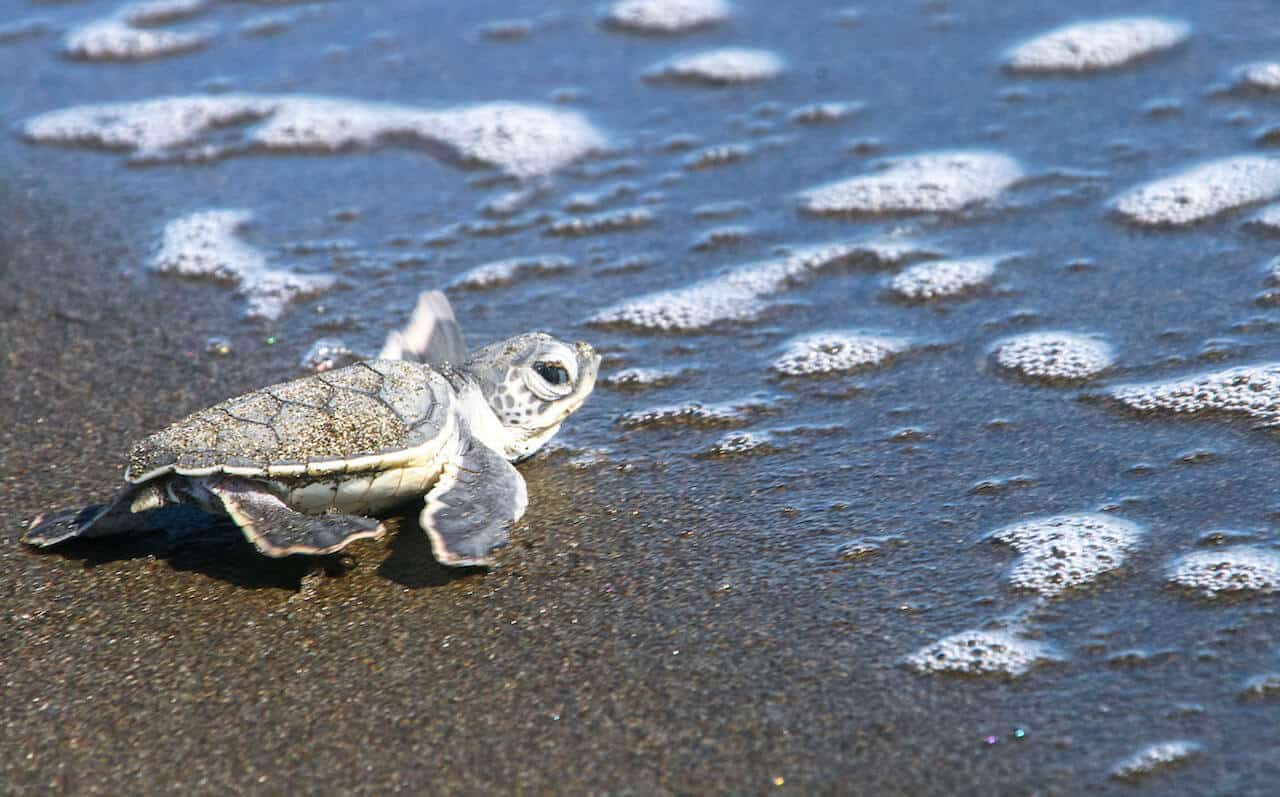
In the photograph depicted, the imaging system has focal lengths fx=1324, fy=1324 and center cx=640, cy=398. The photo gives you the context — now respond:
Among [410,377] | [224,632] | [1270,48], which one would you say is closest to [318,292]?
[410,377]

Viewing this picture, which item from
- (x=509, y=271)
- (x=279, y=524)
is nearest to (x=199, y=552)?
(x=279, y=524)

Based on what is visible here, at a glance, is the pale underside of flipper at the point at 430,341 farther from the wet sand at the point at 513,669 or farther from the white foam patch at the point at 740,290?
the white foam patch at the point at 740,290

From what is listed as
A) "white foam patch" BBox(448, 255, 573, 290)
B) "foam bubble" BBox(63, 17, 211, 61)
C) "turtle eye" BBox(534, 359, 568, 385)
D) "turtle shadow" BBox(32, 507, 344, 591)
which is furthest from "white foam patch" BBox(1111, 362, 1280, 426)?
"foam bubble" BBox(63, 17, 211, 61)

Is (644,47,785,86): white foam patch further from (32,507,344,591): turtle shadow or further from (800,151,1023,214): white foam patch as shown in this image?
(32,507,344,591): turtle shadow

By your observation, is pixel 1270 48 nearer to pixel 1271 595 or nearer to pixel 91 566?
pixel 1271 595

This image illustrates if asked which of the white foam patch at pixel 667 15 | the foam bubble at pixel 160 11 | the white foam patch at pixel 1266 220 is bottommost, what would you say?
the white foam patch at pixel 1266 220

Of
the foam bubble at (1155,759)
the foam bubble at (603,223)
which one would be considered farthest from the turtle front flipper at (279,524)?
the foam bubble at (603,223)

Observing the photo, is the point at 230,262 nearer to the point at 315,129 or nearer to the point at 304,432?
the point at 315,129
